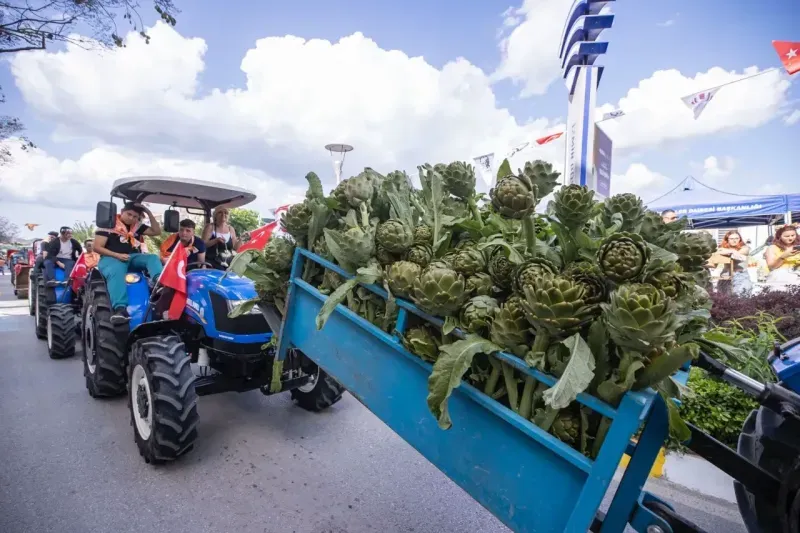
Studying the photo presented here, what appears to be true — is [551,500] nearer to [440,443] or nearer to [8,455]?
[440,443]

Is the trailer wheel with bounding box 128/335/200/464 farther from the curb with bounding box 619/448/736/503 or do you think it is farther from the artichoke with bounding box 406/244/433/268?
the curb with bounding box 619/448/736/503

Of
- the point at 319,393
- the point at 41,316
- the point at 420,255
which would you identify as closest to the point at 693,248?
the point at 420,255

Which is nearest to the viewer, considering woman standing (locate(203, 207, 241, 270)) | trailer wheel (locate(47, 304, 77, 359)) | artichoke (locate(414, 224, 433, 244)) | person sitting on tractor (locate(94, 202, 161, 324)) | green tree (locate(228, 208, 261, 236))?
artichoke (locate(414, 224, 433, 244))

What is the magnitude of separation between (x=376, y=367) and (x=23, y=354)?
7.76m

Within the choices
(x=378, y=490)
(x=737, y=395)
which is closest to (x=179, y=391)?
(x=378, y=490)

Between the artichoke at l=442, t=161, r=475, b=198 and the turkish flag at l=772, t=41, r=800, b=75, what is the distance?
7.12 metres

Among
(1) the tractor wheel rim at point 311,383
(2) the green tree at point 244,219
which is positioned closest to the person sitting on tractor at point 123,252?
(1) the tractor wheel rim at point 311,383

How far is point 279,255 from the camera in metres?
2.06

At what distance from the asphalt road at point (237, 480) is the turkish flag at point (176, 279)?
1133mm

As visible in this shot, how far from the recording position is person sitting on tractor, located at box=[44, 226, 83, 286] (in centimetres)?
841

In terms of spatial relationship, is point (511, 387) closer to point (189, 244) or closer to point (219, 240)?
point (189, 244)

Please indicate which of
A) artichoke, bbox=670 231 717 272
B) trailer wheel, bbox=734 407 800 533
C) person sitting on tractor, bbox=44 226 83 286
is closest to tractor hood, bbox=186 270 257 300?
artichoke, bbox=670 231 717 272

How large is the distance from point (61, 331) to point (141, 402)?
3955 millimetres

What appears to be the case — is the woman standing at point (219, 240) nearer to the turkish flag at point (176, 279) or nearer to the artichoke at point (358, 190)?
the turkish flag at point (176, 279)
